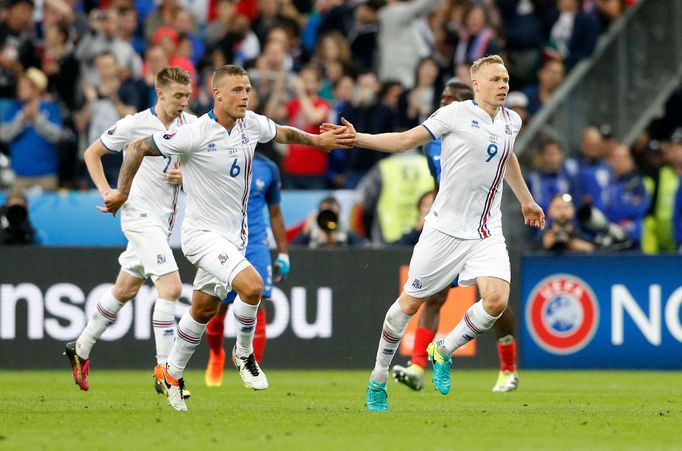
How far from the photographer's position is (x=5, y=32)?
20906 millimetres

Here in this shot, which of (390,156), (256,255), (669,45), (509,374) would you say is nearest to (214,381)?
(256,255)

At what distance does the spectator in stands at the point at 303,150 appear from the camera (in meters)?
19.6

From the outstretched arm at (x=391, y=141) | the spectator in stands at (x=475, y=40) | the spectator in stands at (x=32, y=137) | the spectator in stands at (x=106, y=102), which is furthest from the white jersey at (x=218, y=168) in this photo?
the spectator in stands at (x=475, y=40)

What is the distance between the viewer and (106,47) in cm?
2052

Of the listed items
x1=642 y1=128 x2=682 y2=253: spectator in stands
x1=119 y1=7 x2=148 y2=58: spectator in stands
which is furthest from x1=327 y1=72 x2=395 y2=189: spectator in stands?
x1=642 y1=128 x2=682 y2=253: spectator in stands

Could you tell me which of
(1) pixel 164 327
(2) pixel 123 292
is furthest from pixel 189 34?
(1) pixel 164 327

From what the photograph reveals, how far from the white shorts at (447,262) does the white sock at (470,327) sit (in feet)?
0.93

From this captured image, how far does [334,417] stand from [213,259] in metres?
1.65

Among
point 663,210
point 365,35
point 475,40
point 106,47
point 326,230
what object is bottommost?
point 326,230

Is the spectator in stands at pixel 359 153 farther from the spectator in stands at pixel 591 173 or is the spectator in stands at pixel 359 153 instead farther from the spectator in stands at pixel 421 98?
the spectator in stands at pixel 591 173

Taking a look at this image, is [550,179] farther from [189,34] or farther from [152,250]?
[152,250]

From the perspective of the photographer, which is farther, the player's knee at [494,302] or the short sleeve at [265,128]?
the short sleeve at [265,128]

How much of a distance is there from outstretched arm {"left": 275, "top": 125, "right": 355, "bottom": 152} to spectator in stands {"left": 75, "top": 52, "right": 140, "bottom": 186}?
24.9ft

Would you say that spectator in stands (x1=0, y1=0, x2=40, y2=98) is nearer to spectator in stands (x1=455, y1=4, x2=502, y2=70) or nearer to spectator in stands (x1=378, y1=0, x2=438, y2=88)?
spectator in stands (x1=378, y1=0, x2=438, y2=88)
